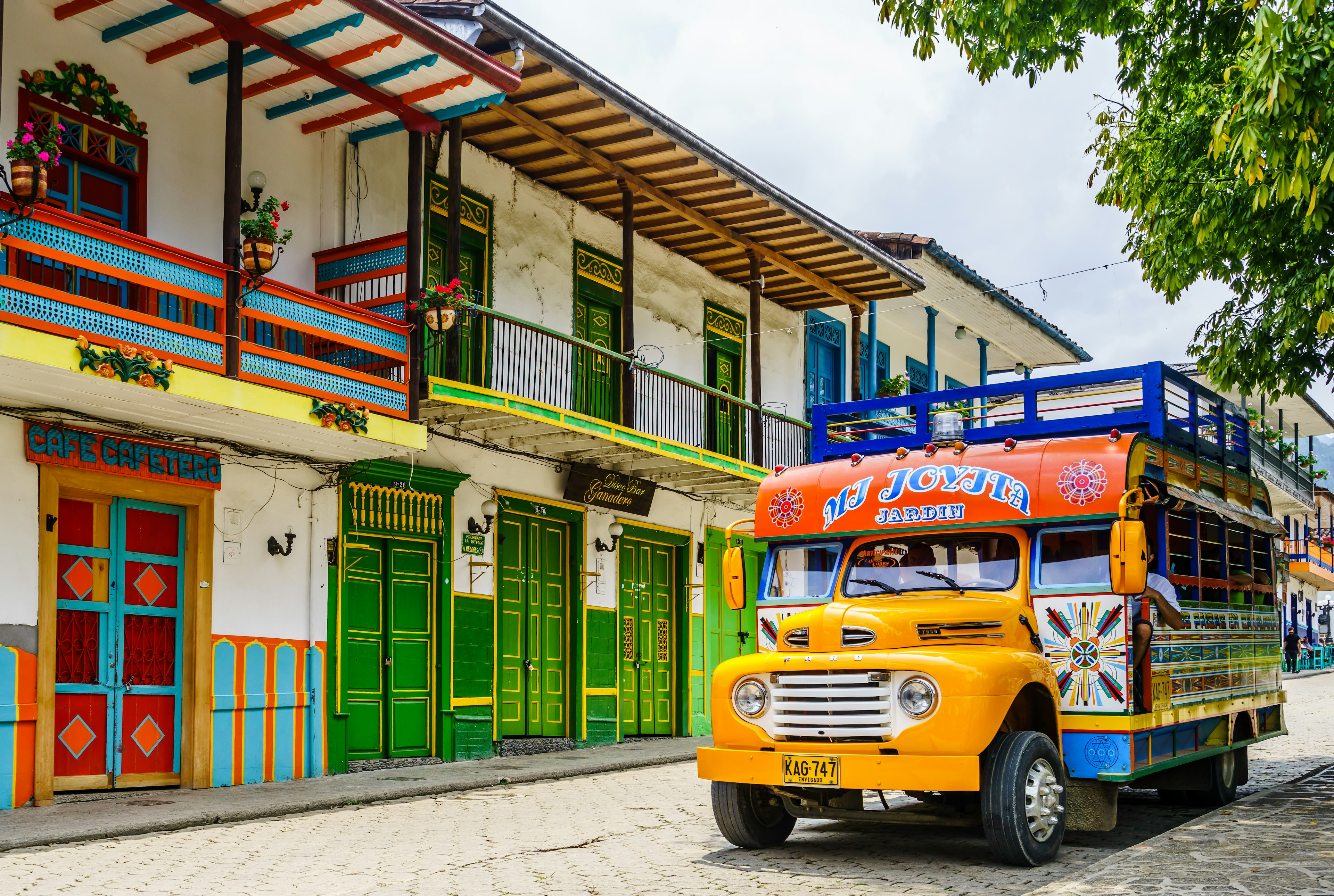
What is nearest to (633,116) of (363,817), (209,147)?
(209,147)

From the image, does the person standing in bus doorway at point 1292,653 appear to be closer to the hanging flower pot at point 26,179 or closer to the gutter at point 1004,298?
A: the gutter at point 1004,298

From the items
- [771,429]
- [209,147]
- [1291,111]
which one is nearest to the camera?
[1291,111]

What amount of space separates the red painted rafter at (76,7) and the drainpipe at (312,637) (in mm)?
4531

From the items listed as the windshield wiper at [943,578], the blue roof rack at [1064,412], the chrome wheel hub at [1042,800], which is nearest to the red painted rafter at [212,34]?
the blue roof rack at [1064,412]

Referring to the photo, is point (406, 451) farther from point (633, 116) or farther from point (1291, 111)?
point (1291, 111)

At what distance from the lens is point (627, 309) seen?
607 inches

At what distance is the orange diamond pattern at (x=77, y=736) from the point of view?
1051 cm

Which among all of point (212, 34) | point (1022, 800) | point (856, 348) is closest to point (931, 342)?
point (856, 348)

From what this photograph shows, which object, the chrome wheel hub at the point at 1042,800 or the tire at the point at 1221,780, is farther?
the tire at the point at 1221,780

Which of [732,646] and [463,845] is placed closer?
[463,845]

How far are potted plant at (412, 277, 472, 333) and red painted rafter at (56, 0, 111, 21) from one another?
350cm

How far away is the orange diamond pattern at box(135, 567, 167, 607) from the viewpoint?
11.2 metres

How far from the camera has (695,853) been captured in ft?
26.5

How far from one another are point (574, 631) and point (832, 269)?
6.54m
